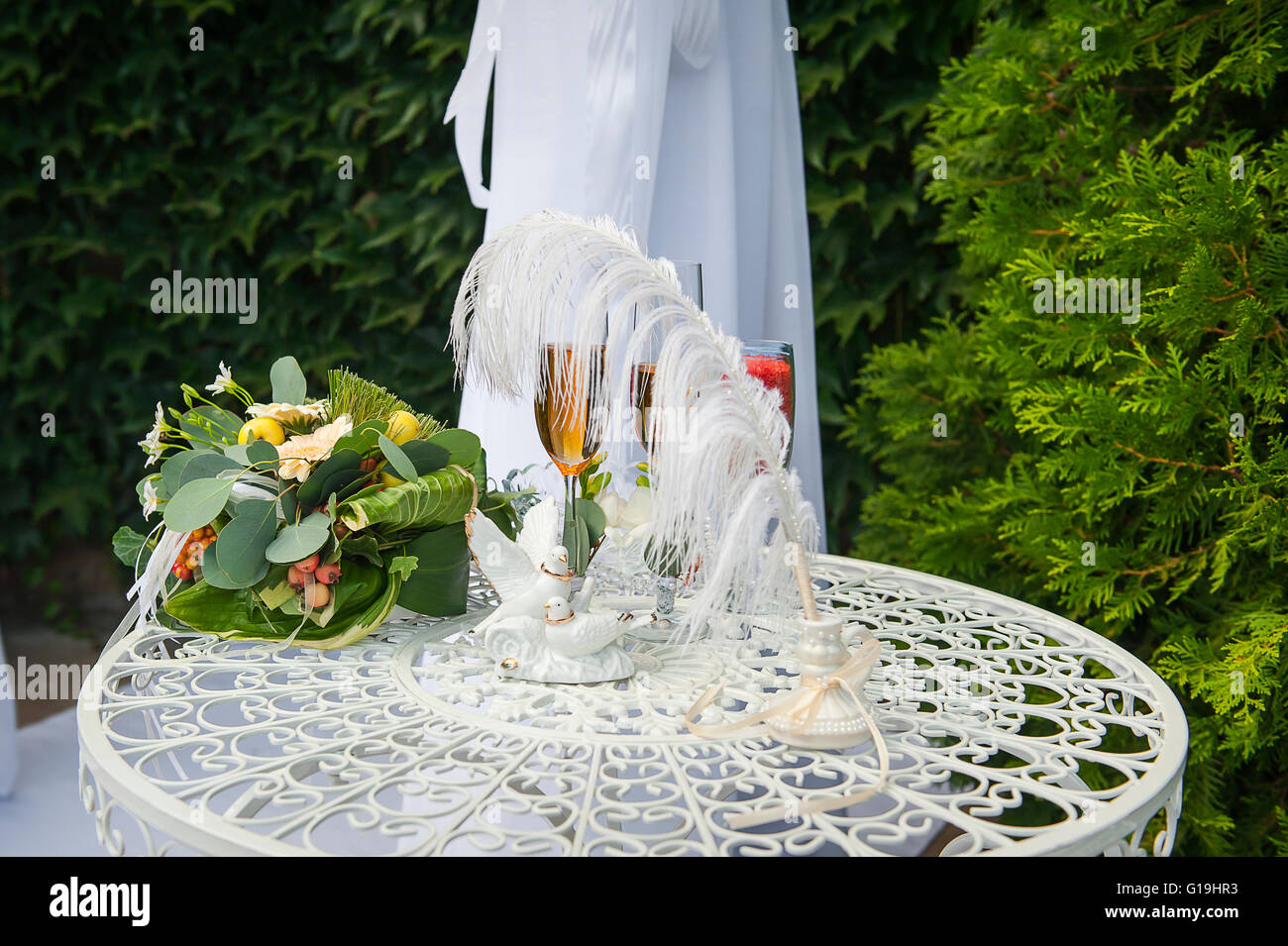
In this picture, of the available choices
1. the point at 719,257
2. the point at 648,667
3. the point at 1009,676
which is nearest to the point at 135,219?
the point at 719,257

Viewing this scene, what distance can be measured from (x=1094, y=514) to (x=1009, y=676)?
80 centimetres

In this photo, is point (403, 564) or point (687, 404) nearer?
point (687, 404)

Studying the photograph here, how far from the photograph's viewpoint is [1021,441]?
1937 mm

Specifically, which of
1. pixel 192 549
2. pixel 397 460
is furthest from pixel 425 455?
pixel 192 549

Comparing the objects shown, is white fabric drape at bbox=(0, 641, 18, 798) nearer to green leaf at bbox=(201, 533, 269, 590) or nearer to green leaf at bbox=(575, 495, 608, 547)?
green leaf at bbox=(201, 533, 269, 590)

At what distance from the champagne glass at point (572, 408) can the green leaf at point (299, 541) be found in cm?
25

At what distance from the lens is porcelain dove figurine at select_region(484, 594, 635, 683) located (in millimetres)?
930

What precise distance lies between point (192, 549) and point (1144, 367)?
1387 mm

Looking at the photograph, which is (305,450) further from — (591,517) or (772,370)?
(772,370)

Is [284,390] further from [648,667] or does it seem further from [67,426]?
[67,426]

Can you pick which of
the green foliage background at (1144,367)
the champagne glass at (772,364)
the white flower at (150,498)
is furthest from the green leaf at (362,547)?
the green foliage background at (1144,367)

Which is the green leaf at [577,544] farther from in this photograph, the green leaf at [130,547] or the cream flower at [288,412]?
the green leaf at [130,547]

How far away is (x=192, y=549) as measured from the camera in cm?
102
